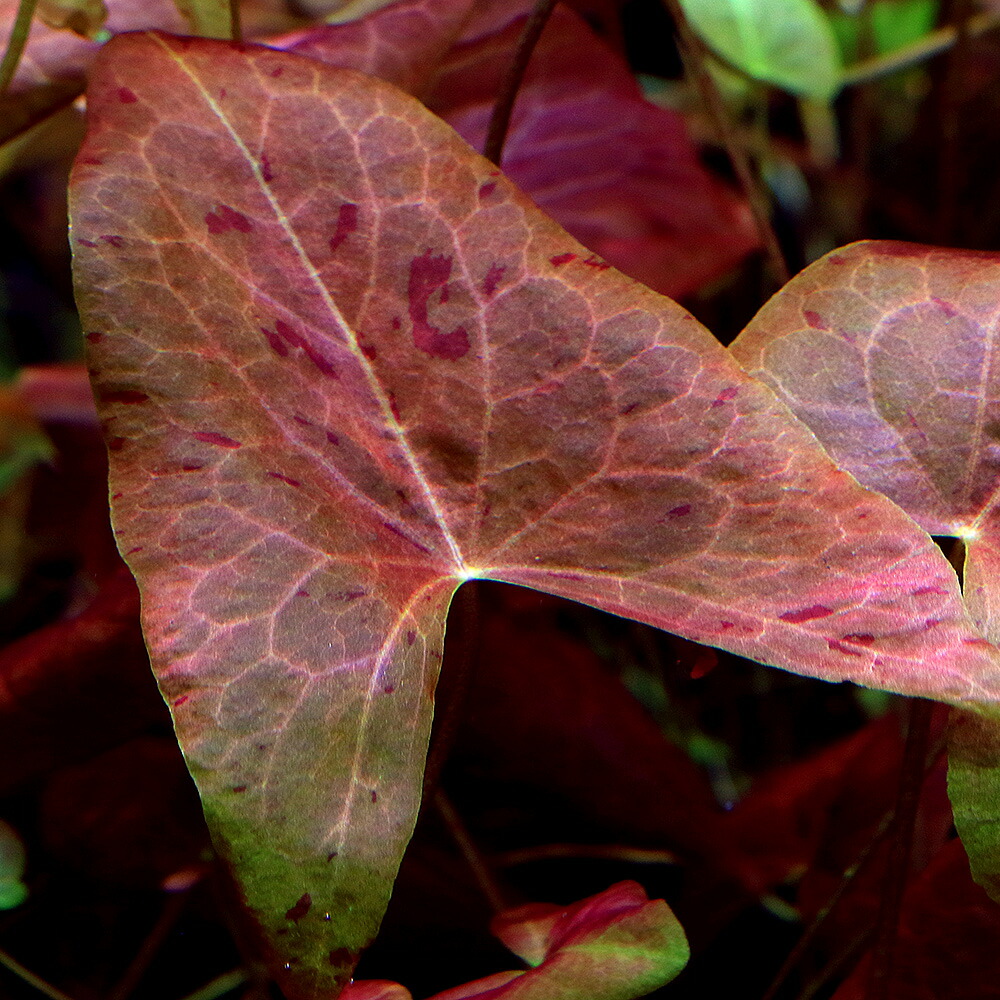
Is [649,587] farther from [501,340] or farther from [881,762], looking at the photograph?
[881,762]

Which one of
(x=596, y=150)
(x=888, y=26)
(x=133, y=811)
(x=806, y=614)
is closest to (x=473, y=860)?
(x=133, y=811)

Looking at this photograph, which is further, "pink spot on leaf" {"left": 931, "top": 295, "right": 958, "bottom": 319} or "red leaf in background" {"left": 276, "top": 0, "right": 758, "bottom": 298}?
"red leaf in background" {"left": 276, "top": 0, "right": 758, "bottom": 298}

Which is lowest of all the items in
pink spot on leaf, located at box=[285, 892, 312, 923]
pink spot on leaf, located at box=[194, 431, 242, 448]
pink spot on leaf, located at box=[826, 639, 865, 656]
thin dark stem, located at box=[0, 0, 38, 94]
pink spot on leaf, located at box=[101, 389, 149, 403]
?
pink spot on leaf, located at box=[285, 892, 312, 923]

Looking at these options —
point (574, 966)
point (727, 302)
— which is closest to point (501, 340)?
point (574, 966)

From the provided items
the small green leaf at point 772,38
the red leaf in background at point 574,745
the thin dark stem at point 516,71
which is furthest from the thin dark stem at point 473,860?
the small green leaf at point 772,38

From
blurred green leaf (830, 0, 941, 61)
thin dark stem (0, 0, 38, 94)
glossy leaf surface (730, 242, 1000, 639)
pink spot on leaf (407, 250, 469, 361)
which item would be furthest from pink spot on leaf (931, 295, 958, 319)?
blurred green leaf (830, 0, 941, 61)

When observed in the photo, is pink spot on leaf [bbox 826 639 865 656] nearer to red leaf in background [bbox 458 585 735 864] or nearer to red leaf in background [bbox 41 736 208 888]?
red leaf in background [bbox 458 585 735 864]

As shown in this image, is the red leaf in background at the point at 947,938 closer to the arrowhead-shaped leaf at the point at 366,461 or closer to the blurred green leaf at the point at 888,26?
the arrowhead-shaped leaf at the point at 366,461

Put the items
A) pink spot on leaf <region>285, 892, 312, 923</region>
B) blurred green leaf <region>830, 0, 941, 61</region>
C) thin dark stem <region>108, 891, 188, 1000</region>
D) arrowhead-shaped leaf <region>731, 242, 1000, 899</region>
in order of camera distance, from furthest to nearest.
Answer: blurred green leaf <region>830, 0, 941, 61</region> → thin dark stem <region>108, 891, 188, 1000</region> → arrowhead-shaped leaf <region>731, 242, 1000, 899</region> → pink spot on leaf <region>285, 892, 312, 923</region>
